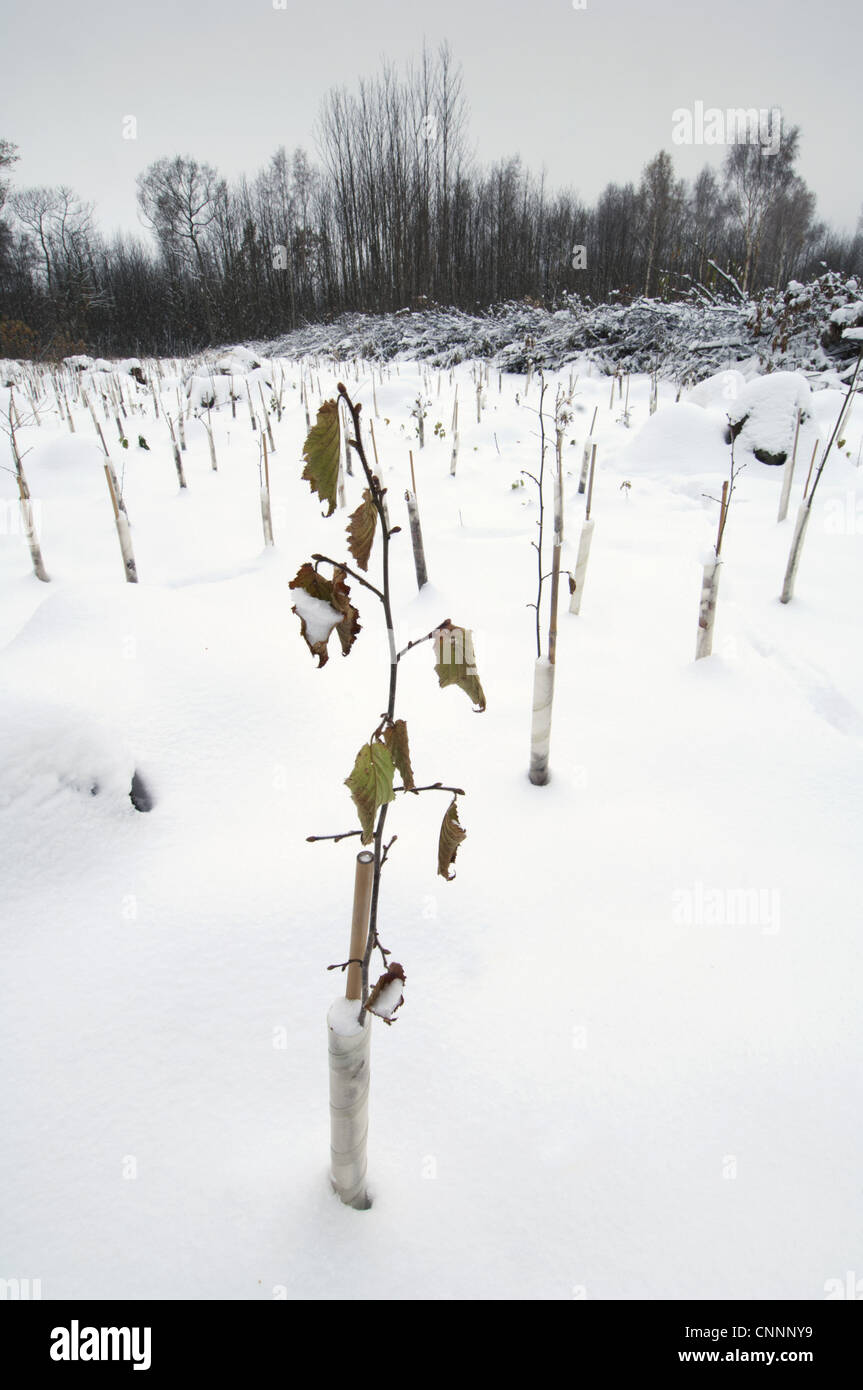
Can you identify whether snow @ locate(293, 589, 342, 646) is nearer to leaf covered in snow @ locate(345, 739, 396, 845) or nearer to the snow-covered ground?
leaf covered in snow @ locate(345, 739, 396, 845)

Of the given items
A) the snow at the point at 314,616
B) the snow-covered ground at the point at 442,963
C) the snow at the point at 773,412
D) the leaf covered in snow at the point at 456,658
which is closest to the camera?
the snow at the point at 314,616

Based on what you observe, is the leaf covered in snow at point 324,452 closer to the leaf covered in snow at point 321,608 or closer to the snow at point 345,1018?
the leaf covered in snow at point 321,608

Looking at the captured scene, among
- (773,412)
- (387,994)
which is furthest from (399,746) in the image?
(773,412)

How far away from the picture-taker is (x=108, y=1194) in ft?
3.84

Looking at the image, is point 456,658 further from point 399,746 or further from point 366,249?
point 366,249

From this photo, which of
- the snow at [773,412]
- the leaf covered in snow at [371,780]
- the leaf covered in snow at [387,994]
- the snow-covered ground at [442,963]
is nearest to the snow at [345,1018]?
the leaf covered in snow at [387,994]

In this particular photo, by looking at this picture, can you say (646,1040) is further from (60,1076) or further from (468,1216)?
(60,1076)

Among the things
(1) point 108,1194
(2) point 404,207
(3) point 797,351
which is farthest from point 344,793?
(2) point 404,207

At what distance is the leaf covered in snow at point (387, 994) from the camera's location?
947 mm

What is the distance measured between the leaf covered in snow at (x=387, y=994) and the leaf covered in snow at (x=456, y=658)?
1.43 ft

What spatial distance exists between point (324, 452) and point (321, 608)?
182 millimetres

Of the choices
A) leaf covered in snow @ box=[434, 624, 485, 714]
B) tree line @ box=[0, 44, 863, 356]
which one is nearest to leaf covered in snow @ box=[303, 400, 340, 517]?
leaf covered in snow @ box=[434, 624, 485, 714]

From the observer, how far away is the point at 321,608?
0.74m

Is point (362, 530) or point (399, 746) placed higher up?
point (362, 530)
